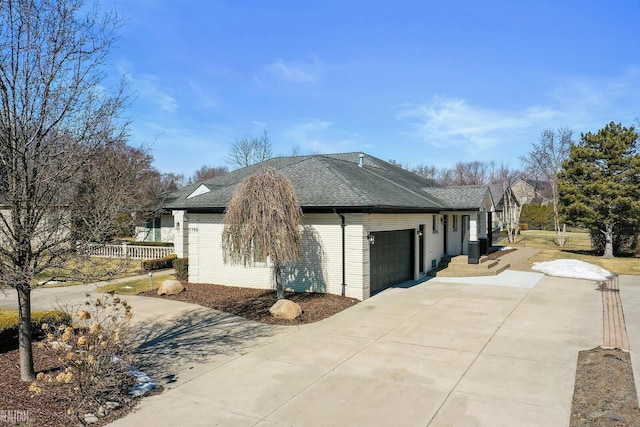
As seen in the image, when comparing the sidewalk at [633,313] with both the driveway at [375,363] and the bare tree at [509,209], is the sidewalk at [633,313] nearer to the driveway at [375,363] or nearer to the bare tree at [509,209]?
the driveway at [375,363]

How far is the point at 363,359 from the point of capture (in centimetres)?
802

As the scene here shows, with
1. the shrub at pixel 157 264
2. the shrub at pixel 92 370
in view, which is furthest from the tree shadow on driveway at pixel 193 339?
the shrub at pixel 157 264

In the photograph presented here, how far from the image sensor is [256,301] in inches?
513

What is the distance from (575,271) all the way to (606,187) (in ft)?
26.5

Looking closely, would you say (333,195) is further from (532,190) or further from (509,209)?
(532,190)

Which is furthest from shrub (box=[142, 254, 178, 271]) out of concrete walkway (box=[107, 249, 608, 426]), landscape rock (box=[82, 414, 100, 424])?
landscape rock (box=[82, 414, 100, 424])

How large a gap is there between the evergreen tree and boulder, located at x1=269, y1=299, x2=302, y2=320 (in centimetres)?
2099

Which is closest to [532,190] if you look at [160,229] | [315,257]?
[160,229]

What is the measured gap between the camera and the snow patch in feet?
59.7

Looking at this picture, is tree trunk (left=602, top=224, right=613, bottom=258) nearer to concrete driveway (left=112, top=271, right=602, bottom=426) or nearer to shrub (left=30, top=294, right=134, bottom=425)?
concrete driveway (left=112, top=271, right=602, bottom=426)

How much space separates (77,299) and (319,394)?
11.1 meters

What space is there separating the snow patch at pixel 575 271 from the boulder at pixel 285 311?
13441mm

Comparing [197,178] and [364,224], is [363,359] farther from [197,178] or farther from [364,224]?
[197,178]

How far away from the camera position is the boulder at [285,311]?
10984mm
